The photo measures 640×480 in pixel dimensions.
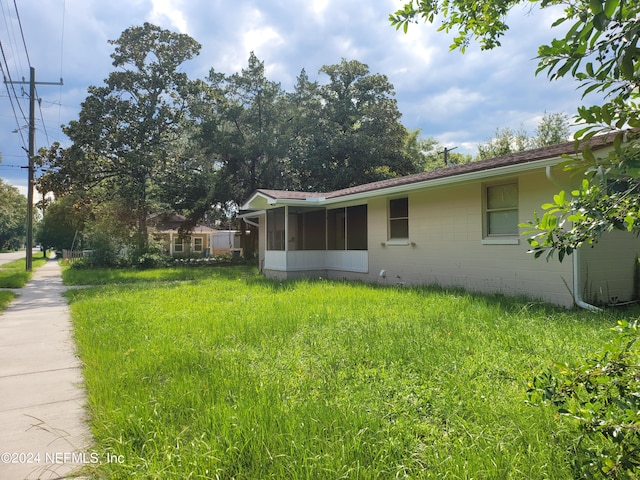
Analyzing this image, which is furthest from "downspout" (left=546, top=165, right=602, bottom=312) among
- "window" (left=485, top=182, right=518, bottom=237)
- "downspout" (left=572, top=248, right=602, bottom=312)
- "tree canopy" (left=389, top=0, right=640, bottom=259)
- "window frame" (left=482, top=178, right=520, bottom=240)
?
"tree canopy" (left=389, top=0, right=640, bottom=259)

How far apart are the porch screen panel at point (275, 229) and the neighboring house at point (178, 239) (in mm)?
14099

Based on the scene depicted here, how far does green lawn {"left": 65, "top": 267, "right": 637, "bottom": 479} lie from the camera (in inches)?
92.9

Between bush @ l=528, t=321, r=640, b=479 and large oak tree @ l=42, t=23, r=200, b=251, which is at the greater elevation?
large oak tree @ l=42, t=23, r=200, b=251

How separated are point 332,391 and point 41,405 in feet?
8.98

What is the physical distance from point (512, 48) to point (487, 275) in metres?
6.56

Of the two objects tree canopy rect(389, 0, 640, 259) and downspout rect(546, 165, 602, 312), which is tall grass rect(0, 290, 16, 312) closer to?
tree canopy rect(389, 0, 640, 259)

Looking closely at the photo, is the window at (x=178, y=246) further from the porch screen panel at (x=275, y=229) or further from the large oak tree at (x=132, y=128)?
the porch screen panel at (x=275, y=229)

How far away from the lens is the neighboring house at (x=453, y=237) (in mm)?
7469

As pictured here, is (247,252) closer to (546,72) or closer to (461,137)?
(461,137)

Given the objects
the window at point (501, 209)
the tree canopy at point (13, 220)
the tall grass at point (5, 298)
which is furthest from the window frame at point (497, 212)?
the tree canopy at point (13, 220)

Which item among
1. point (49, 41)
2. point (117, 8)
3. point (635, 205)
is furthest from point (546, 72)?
point (49, 41)

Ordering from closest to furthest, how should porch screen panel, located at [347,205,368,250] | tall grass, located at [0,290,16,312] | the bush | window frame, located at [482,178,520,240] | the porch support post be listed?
the bush
window frame, located at [482,178,520,240]
tall grass, located at [0,290,16,312]
porch screen panel, located at [347,205,368,250]
the porch support post

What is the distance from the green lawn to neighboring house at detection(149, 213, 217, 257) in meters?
23.1

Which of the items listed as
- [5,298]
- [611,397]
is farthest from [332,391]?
[5,298]
